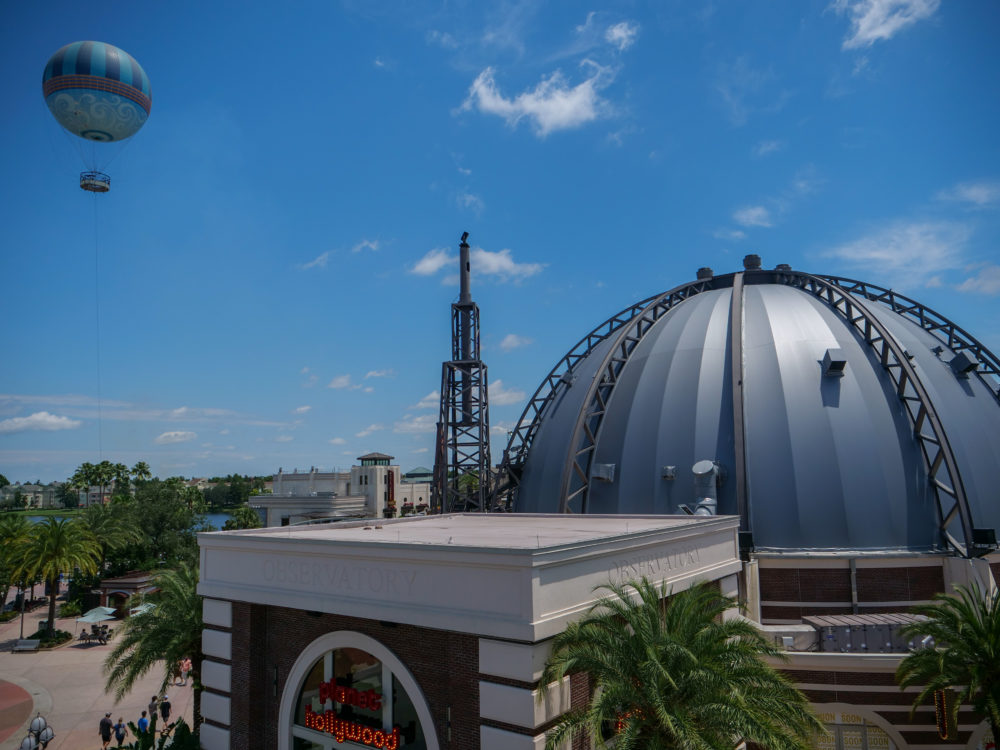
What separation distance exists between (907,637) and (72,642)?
4920 centimetres

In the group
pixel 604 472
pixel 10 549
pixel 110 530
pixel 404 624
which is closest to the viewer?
pixel 404 624

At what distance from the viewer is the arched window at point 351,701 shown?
1652 cm

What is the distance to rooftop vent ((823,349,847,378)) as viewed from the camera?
2833cm

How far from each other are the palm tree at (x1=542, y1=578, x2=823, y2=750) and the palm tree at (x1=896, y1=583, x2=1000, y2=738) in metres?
5.73

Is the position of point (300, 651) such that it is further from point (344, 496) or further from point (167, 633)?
point (344, 496)

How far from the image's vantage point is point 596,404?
1331 inches

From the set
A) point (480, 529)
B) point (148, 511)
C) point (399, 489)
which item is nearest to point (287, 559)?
point (480, 529)

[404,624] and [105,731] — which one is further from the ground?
[404,624]

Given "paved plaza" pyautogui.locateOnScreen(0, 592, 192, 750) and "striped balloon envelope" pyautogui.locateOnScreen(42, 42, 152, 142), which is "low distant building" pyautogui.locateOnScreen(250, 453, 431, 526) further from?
"striped balloon envelope" pyautogui.locateOnScreen(42, 42, 152, 142)

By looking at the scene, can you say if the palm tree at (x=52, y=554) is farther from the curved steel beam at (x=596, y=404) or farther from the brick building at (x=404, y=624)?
the curved steel beam at (x=596, y=404)

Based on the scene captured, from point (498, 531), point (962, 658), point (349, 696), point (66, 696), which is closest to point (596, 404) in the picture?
point (498, 531)

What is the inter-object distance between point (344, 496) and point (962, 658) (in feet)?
257

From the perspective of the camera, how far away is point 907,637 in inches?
789

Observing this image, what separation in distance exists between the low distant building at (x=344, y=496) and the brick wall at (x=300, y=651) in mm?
54948
